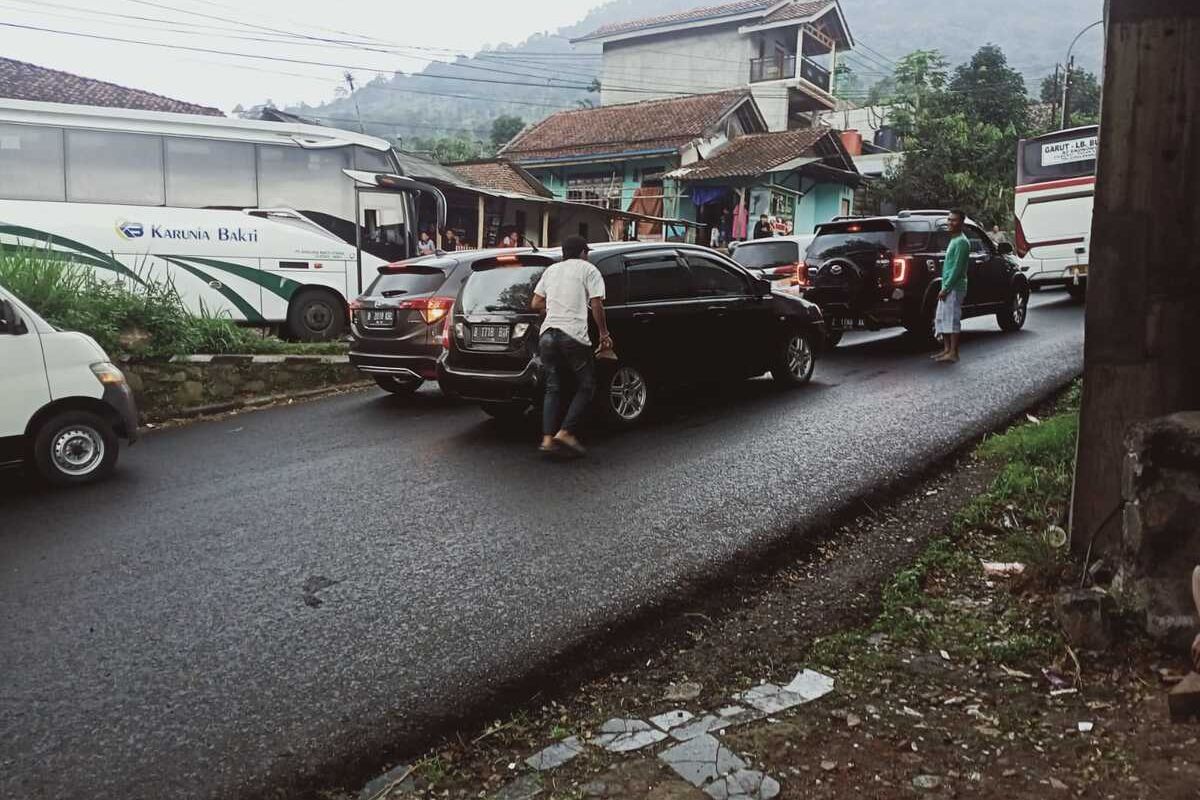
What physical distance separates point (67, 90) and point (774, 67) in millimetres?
26937

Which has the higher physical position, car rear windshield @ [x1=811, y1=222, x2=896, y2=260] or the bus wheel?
car rear windshield @ [x1=811, y1=222, x2=896, y2=260]

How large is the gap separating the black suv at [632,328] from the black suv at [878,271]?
129 inches

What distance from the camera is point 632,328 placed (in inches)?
341

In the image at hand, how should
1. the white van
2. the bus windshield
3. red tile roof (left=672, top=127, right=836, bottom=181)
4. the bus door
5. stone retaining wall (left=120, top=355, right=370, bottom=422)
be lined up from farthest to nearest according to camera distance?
1. red tile roof (left=672, top=127, right=836, bottom=181)
2. the bus windshield
3. the bus door
4. stone retaining wall (left=120, top=355, right=370, bottom=422)
5. the white van

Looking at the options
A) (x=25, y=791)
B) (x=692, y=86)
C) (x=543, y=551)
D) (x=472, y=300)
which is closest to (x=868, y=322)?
(x=472, y=300)

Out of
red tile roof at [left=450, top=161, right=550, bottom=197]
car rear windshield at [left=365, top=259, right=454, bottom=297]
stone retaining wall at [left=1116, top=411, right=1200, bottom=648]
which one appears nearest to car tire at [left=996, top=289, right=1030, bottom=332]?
car rear windshield at [left=365, top=259, right=454, bottom=297]

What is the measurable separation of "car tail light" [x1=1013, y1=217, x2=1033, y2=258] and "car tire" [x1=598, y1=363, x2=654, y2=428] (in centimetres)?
1534

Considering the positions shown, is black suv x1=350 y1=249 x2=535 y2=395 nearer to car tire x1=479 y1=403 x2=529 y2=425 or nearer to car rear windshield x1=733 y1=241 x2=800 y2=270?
car tire x1=479 y1=403 x2=529 y2=425

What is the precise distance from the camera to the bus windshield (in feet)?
66.2

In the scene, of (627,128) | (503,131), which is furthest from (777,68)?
(503,131)

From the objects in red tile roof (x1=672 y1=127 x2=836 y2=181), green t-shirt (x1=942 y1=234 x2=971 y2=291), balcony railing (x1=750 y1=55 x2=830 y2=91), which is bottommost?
green t-shirt (x1=942 y1=234 x2=971 y2=291)

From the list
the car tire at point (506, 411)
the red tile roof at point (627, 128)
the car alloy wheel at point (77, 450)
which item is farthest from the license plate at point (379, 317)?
the red tile roof at point (627, 128)

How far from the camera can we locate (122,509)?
6.44m

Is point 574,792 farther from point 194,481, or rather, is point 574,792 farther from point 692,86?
point 692,86
